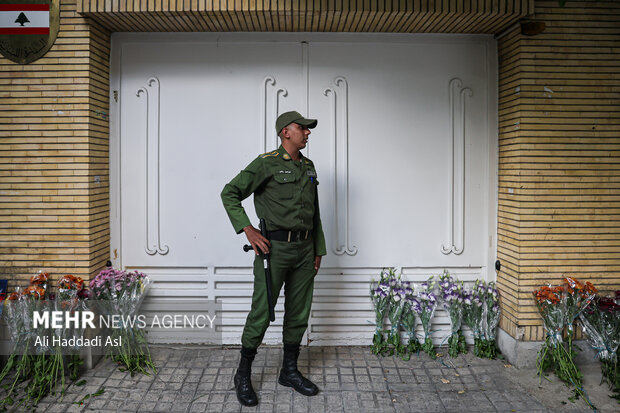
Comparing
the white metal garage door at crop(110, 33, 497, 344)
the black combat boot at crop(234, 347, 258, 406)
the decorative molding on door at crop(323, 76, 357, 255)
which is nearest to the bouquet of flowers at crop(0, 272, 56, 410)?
the white metal garage door at crop(110, 33, 497, 344)

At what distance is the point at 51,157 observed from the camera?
402cm

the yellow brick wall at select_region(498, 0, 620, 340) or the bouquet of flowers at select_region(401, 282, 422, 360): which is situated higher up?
the yellow brick wall at select_region(498, 0, 620, 340)

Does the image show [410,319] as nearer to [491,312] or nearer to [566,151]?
[491,312]

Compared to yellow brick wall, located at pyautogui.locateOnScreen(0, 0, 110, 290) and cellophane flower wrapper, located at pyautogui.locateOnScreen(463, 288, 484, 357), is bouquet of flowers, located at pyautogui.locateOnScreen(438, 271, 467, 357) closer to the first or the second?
cellophane flower wrapper, located at pyautogui.locateOnScreen(463, 288, 484, 357)

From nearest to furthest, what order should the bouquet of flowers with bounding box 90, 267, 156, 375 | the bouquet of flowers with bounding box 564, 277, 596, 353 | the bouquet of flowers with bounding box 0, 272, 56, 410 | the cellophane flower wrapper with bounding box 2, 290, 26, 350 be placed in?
the bouquet of flowers with bounding box 0, 272, 56, 410, the cellophane flower wrapper with bounding box 2, 290, 26, 350, the bouquet of flowers with bounding box 564, 277, 596, 353, the bouquet of flowers with bounding box 90, 267, 156, 375

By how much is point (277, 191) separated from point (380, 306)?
1.62m

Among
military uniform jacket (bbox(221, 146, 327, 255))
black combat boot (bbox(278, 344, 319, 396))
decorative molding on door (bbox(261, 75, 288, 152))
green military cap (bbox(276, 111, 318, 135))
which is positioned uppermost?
decorative molding on door (bbox(261, 75, 288, 152))

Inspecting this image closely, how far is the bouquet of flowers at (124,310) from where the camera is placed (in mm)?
4000

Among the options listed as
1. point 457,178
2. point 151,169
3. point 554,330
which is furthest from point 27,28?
point 554,330

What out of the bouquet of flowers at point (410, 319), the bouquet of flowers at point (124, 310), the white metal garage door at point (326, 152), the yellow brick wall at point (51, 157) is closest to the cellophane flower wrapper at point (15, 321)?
the yellow brick wall at point (51, 157)

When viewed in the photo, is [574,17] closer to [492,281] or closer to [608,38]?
[608,38]

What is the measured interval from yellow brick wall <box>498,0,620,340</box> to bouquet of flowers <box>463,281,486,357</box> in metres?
0.36

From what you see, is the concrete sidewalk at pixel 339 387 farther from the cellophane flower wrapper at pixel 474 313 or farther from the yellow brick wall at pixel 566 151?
the yellow brick wall at pixel 566 151

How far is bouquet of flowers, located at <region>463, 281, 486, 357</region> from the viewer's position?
4.34 m
